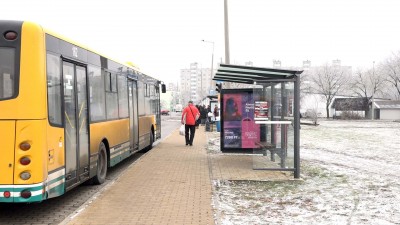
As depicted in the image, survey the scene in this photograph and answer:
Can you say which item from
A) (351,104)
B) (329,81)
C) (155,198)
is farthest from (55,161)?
(329,81)

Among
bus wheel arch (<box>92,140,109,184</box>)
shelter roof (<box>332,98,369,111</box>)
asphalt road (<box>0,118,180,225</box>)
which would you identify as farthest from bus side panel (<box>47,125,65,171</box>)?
shelter roof (<box>332,98,369,111</box>)

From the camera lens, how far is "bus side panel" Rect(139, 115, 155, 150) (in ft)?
44.2

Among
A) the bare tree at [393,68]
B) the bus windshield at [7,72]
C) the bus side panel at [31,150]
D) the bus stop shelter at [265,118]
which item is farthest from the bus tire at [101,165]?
the bare tree at [393,68]

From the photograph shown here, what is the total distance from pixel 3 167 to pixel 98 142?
2.95 meters

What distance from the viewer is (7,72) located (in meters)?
5.90

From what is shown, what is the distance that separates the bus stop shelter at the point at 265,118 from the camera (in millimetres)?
9811

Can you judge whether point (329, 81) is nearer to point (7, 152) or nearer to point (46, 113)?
point (46, 113)

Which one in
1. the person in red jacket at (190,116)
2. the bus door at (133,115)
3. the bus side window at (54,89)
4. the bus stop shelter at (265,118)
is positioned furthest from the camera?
the person in red jacket at (190,116)

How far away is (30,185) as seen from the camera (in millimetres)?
5773

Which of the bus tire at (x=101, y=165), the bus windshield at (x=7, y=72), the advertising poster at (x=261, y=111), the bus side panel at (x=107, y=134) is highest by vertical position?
the bus windshield at (x=7, y=72)

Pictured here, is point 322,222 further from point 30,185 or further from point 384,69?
point 384,69

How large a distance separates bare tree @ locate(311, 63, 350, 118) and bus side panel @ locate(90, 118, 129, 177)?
70364mm

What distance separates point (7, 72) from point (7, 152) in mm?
1076

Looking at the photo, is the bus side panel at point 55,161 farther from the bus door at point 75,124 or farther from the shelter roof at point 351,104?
the shelter roof at point 351,104
